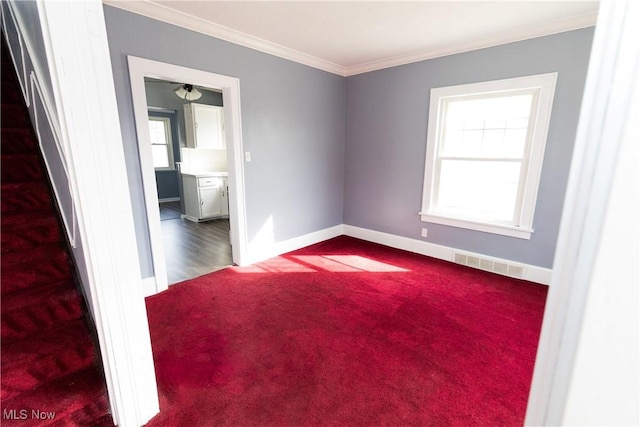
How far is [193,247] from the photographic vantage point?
4.07m

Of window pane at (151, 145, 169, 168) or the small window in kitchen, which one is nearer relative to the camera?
the small window in kitchen

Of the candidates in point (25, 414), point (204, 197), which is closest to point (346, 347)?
point (25, 414)

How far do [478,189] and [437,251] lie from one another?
878 millimetres

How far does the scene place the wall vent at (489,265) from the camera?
3148 mm

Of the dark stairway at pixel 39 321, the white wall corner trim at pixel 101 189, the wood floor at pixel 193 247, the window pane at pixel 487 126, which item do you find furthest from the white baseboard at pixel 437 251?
the dark stairway at pixel 39 321

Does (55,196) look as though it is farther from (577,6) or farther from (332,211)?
(577,6)

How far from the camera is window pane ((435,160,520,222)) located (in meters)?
3.14

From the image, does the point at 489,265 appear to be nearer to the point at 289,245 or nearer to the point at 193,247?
the point at 289,245

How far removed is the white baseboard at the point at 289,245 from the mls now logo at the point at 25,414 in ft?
7.70

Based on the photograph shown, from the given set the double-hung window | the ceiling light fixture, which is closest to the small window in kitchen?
the ceiling light fixture

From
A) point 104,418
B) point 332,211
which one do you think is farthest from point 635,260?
point 332,211

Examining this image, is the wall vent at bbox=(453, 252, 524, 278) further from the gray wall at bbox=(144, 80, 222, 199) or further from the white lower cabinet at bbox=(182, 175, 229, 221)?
the gray wall at bbox=(144, 80, 222, 199)

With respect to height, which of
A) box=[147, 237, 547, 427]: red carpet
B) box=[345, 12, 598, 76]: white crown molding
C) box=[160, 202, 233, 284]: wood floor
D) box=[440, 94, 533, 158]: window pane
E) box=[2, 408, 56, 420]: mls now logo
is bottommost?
box=[147, 237, 547, 427]: red carpet

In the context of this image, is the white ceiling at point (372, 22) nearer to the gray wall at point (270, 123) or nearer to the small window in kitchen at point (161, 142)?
the gray wall at point (270, 123)
